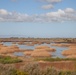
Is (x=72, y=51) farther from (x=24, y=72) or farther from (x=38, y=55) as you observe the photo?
(x=24, y=72)

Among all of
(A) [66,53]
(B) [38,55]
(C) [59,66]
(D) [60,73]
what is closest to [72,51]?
(A) [66,53]

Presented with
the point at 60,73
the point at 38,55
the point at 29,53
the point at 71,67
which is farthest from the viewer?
the point at 29,53

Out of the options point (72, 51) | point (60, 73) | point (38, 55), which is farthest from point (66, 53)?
point (60, 73)

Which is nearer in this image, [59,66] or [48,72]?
[48,72]

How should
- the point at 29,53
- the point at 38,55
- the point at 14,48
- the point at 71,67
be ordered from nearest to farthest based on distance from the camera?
the point at 71,67, the point at 38,55, the point at 29,53, the point at 14,48

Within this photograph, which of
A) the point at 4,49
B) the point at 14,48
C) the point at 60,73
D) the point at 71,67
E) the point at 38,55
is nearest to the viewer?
the point at 60,73

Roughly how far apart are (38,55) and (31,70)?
90.6 feet

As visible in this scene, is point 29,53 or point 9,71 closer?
point 9,71

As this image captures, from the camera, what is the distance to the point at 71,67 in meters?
25.5

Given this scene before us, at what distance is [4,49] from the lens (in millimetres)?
51062

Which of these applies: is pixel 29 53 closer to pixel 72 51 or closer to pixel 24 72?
pixel 72 51

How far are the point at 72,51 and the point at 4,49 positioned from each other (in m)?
13.1

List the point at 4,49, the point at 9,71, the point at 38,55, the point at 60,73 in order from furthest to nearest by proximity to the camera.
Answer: the point at 4,49
the point at 38,55
the point at 60,73
the point at 9,71

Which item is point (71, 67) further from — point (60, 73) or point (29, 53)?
point (29, 53)
